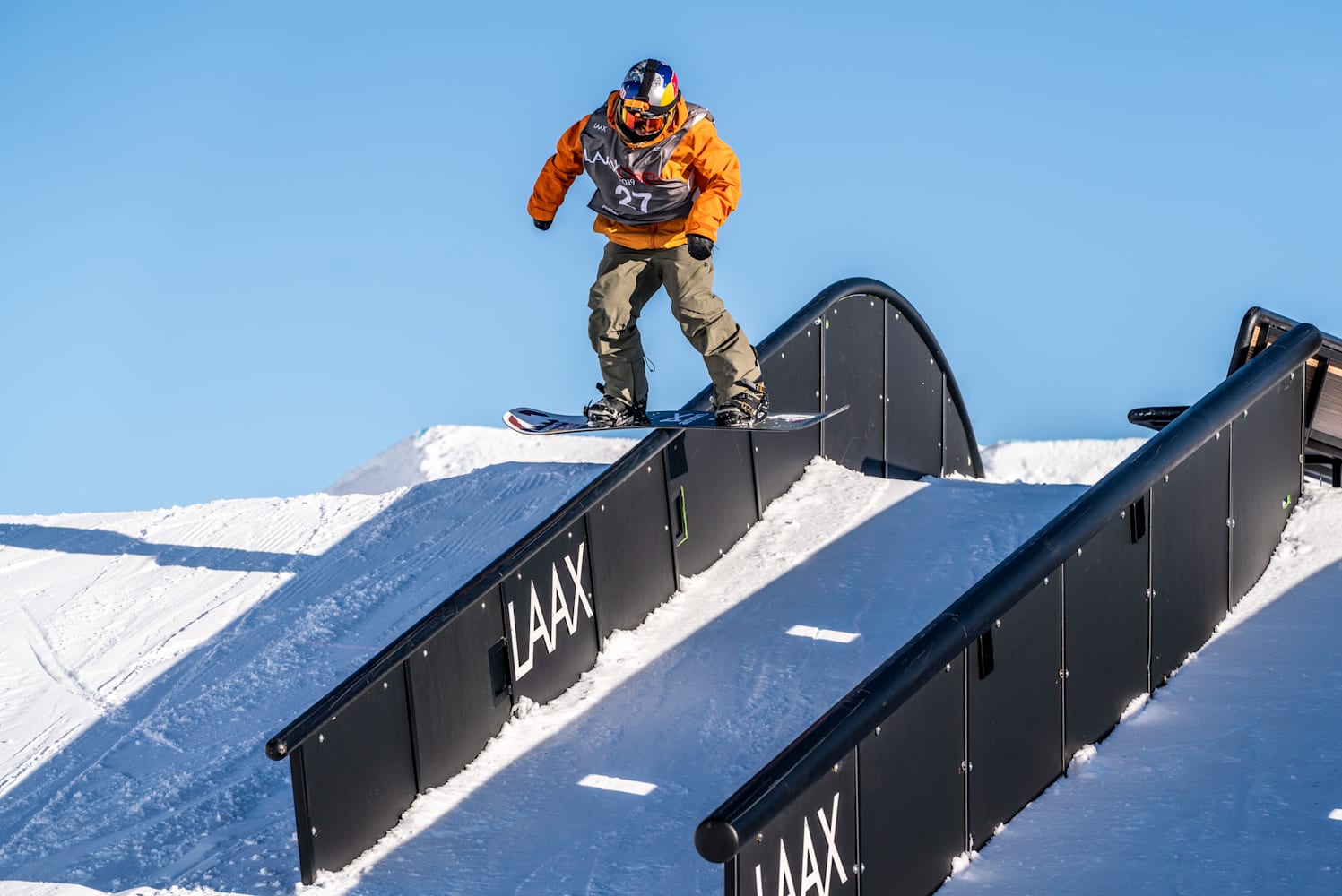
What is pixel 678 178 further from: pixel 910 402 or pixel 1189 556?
pixel 910 402

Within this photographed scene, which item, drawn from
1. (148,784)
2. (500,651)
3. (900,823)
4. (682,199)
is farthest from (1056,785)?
(148,784)

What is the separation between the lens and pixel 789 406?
9281 millimetres

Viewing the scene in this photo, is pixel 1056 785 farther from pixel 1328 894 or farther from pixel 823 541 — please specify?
pixel 823 541

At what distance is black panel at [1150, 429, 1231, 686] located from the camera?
259 inches

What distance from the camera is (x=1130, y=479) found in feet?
20.6

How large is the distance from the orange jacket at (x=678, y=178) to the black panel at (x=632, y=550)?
1189 mm

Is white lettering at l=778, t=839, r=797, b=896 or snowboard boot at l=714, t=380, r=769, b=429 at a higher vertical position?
snowboard boot at l=714, t=380, r=769, b=429

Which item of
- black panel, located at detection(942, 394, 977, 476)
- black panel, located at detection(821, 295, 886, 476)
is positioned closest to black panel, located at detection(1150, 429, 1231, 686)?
black panel, located at detection(821, 295, 886, 476)

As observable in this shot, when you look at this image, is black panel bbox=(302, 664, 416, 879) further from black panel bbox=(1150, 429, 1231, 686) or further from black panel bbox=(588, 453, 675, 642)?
black panel bbox=(1150, 429, 1231, 686)

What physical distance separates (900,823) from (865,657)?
5.56 feet

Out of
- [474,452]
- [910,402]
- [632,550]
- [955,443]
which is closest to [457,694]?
[632,550]

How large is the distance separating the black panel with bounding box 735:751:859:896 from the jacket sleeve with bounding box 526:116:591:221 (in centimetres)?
352

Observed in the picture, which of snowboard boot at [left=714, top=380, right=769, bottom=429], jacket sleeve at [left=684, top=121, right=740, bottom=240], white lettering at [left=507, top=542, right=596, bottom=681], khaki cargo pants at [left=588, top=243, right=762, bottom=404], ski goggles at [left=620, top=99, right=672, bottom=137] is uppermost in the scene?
ski goggles at [left=620, top=99, right=672, bottom=137]

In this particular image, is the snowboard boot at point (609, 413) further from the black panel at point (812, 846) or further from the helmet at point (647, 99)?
the black panel at point (812, 846)
